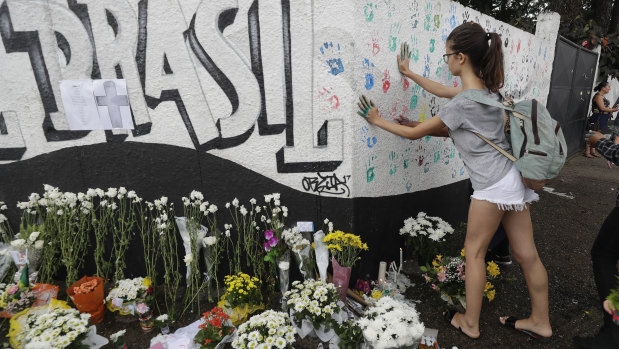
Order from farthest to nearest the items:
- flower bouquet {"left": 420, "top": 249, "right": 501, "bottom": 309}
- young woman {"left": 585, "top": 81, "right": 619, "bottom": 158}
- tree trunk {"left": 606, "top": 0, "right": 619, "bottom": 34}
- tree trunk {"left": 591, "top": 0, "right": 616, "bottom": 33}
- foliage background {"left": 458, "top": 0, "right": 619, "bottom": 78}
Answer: tree trunk {"left": 606, "top": 0, "right": 619, "bottom": 34} < tree trunk {"left": 591, "top": 0, "right": 616, "bottom": 33} < young woman {"left": 585, "top": 81, "right": 619, "bottom": 158} < foliage background {"left": 458, "top": 0, "right": 619, "bottom": 78} < flower bouquet {"left": 420, "top": 249, "right": 501, "bottom": 309}

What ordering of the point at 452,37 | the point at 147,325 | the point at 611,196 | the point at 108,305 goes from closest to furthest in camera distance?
the point at 452,37, the point at 147,325, the point at 108,305, the point at 611,196

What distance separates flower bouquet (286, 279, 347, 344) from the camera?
2.15 m

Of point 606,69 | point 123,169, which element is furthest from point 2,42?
point 606,69

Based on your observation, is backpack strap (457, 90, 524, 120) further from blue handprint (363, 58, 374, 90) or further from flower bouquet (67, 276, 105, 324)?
flower bouquet (67, 276, 105, 324)

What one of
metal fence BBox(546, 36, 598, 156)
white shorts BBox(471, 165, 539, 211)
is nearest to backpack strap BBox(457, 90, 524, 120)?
white shorts BBox(471, 165, 539, 211)

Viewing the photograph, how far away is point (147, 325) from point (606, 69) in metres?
11.2

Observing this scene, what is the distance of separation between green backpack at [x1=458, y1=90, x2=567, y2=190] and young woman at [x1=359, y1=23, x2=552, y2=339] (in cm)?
6

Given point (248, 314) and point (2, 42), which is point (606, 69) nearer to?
point (248, 314)

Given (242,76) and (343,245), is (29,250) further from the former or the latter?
(343,245)

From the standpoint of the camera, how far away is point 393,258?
Answer: 3.18 meters

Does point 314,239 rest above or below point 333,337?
above

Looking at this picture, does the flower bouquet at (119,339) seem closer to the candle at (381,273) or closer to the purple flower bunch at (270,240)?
the purple flower bunch at (270,240)

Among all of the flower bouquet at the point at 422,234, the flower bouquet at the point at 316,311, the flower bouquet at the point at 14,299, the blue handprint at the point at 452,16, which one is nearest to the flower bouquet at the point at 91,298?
the flower bouquet at the point at 14,299

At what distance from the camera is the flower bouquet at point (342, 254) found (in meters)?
2.47
